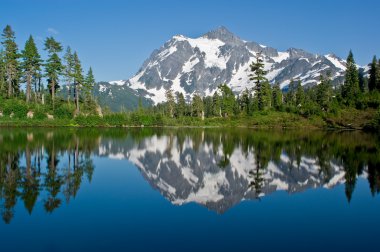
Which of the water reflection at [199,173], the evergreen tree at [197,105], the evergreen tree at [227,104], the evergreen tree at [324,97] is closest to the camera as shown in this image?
the water reflection at [199,173]

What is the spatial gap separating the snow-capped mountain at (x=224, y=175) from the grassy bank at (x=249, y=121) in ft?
170

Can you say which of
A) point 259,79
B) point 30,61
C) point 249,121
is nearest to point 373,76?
point 259,79

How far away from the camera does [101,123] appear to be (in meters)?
91.4

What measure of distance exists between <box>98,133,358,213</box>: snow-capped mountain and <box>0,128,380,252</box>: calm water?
7 cm

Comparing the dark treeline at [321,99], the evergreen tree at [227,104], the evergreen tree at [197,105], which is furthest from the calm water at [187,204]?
the evergreen tree at [197,105]

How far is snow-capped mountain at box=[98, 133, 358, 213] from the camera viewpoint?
17.6 m

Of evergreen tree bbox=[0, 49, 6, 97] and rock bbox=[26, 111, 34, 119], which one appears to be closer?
rock bbox=[26, 111, 34, 119]

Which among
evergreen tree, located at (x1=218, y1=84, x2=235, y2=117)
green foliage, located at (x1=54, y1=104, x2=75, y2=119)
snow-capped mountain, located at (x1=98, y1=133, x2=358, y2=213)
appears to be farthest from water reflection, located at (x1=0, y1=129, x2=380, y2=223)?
evergreen tree, located at (x1=218, y1=84, x2=235, y2=117)

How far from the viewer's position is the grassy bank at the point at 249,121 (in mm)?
79556

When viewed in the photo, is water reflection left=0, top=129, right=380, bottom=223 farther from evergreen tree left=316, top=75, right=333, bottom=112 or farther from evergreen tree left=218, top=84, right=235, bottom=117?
evergreen tree left=218, top=84, right=235, bottom=117

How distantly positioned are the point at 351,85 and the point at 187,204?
106 metres

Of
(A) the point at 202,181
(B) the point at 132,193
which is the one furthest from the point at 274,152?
(B) the point at 132,193

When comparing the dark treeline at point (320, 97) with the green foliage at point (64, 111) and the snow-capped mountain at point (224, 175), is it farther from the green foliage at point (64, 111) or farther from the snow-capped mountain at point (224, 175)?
the snow-capped mountain at point (224, 175)

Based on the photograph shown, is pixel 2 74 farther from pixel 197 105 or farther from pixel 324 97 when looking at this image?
pixel 324 97
